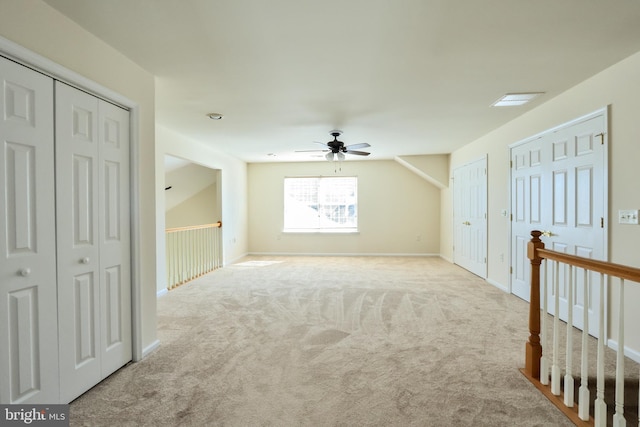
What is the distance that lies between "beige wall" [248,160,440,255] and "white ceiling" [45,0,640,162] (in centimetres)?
390

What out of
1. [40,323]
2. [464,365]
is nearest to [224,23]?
[40,323]

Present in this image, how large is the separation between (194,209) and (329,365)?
677 centimetres

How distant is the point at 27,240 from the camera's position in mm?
1777

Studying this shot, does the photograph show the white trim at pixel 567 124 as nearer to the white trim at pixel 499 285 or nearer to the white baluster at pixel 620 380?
the white trim at pixel 499 285

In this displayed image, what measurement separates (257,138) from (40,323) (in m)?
4.19

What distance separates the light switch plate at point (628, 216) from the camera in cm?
260

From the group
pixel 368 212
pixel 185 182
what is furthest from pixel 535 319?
pixel 185 182

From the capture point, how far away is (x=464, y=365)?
8.21 feet

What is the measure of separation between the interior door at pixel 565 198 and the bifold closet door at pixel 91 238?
3450 millimetres

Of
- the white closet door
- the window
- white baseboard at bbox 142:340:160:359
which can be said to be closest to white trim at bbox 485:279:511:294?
the window

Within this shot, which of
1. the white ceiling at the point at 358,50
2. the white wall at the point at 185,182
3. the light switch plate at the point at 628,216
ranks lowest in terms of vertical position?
the light switch plate at the point at 628,216

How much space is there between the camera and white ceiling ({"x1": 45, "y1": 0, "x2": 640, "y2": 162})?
78.0 inches

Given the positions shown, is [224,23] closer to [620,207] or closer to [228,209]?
[620,207]

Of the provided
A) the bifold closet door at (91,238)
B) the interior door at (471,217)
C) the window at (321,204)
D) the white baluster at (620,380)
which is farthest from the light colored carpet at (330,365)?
the window at (321,204)
